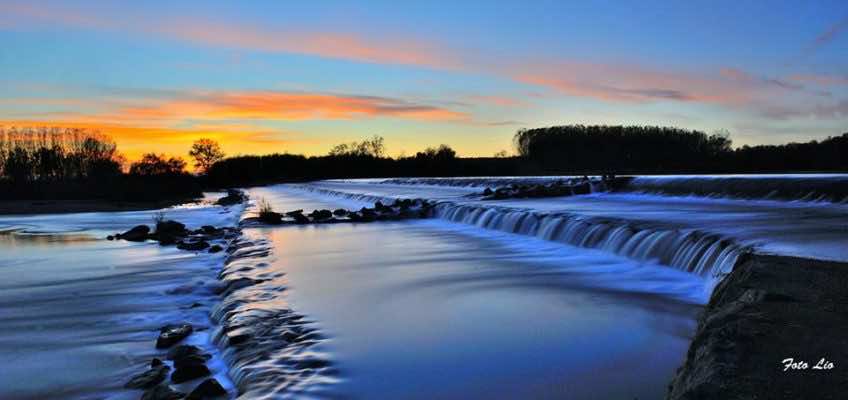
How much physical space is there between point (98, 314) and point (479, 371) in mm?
5498

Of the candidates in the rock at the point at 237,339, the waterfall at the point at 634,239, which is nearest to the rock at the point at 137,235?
the waterfall at the point at 634,239

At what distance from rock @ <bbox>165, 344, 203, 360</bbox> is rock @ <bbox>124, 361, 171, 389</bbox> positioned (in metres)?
0.28

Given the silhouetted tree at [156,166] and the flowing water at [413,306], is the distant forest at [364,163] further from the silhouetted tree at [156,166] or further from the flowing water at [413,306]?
the flowing water at [413,306]

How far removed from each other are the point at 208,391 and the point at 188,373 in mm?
590

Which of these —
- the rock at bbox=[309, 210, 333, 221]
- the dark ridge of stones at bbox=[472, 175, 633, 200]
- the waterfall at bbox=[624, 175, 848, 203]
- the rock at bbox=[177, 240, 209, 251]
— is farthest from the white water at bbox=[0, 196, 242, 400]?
the dark ridge of stones at bbox=[472, 175, 633, 200]

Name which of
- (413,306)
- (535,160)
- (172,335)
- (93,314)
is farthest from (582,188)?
(535,160)

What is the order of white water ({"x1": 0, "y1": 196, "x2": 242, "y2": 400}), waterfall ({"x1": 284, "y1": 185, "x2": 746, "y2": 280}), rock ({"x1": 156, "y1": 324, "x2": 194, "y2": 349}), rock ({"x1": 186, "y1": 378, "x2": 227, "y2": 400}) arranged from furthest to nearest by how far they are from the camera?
waterfall ({"x1": 284, "y1": 185, "x2": 746, "y2": 280}), rock ({"x1": 156, "y1": 324, "x2": 194, "y2": 349}), white water ({"x1": 0, "y1": 196, "x2": 242, "y2": 400}), rock ({"x1": 186, "y1": 378, "x2": 227, "y2": 400})

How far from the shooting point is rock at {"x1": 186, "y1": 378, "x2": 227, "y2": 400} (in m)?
4.71

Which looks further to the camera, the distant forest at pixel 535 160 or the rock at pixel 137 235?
the distant forest at pixel 535 160

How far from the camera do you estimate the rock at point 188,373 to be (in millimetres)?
5277

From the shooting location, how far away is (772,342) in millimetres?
3756

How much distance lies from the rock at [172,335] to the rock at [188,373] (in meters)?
1.26

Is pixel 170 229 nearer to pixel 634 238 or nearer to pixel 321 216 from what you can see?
pixel 321 216

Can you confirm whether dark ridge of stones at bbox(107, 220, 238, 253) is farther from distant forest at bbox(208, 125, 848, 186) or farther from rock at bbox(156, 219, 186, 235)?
distant forest at bbox(208, 125, 848, 186)
